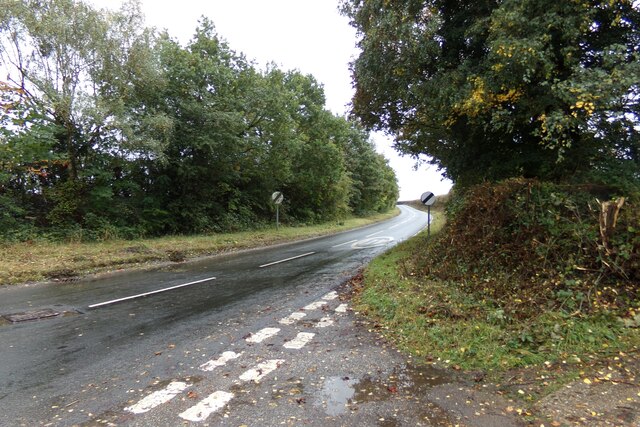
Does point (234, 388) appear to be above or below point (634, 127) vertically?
below

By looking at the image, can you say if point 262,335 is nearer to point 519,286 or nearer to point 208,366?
point 208,366

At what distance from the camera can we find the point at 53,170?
1556 cm

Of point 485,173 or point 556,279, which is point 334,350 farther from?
point 485,173

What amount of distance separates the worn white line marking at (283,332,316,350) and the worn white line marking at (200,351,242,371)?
709 millimetres

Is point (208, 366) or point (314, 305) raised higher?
point (208, 366)

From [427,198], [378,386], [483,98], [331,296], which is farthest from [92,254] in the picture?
[483,98]

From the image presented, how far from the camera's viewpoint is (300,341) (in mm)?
5273

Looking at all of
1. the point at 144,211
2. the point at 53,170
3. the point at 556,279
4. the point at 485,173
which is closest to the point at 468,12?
the point at 485,173

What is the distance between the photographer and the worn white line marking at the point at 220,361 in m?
4.37

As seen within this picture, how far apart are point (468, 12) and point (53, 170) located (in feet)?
54.3

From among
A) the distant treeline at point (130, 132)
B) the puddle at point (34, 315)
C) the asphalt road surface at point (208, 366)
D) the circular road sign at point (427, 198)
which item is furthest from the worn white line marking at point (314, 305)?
the distant treeline at point (130, 132)

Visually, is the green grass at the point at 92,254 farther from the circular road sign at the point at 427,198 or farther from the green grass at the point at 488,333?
the green grass at the point at 488,333

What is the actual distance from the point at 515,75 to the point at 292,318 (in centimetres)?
609

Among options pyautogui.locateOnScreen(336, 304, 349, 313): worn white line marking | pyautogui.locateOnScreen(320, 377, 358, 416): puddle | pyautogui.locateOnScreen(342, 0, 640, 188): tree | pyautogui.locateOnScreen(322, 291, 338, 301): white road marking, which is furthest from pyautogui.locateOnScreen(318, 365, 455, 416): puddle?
pyautogui.locateOnScreen(342, 0, 640, 188): tree
